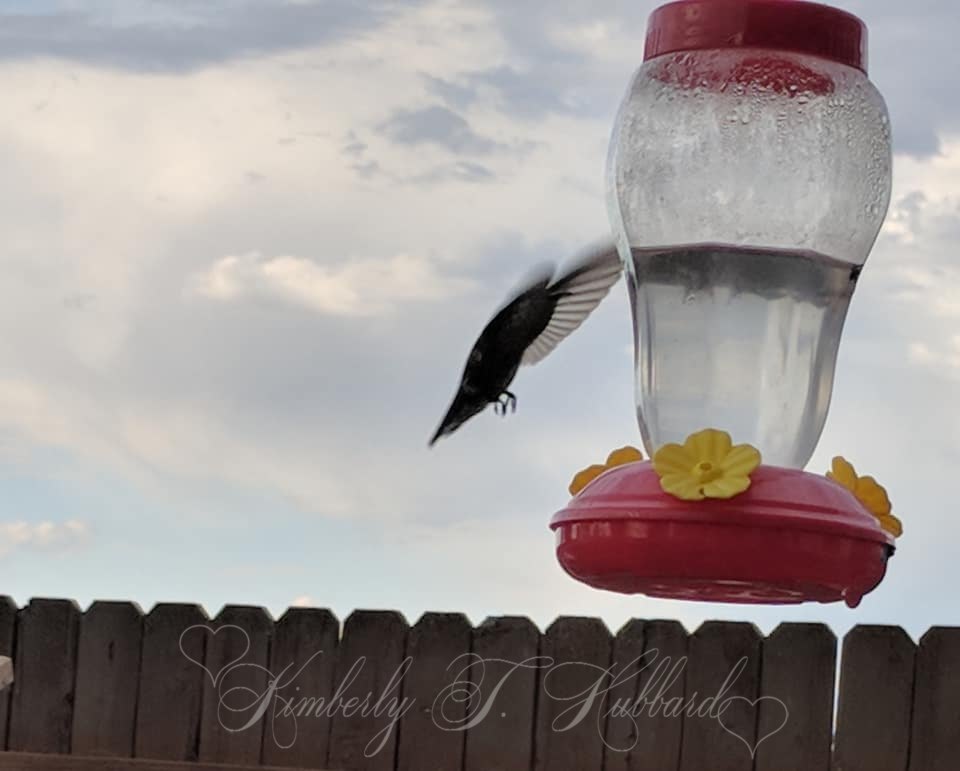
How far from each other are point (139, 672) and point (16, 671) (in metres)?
0.39

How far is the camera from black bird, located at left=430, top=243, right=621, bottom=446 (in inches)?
168

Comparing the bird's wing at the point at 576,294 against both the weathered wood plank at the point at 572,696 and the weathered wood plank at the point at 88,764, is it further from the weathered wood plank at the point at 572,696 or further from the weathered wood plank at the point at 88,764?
the weathered wood plank at the point at 88,764

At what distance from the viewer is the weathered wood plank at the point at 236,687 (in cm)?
473

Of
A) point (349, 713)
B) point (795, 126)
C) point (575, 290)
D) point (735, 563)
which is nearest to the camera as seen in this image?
point (735, 563)

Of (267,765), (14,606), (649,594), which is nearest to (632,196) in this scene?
(649,594)

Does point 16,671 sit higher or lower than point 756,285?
lower

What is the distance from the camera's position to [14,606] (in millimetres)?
4945

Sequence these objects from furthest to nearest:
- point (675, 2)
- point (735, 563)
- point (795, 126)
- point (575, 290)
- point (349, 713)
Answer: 1. point (349, 713)
2. point (575, 290)
3. point (795, 126)
4. point (675, 2)
5. point (735, 563)

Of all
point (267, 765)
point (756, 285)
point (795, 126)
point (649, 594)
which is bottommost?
point (267, 765)

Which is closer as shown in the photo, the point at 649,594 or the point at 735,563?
the point at 735,563

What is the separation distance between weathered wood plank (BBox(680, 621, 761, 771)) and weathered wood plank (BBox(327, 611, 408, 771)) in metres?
0.79

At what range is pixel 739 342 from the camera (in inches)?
98.5

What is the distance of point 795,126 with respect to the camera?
8.06 ft

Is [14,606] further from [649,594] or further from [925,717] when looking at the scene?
[649,594]
